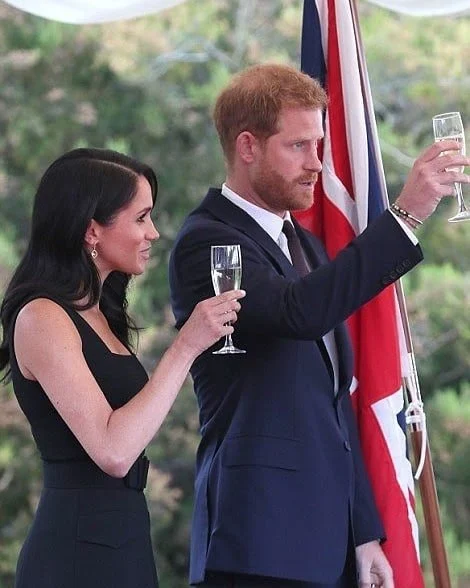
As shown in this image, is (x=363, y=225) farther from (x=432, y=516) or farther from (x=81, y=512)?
(x=81, y=512)

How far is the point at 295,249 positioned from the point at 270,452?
0.46 meters

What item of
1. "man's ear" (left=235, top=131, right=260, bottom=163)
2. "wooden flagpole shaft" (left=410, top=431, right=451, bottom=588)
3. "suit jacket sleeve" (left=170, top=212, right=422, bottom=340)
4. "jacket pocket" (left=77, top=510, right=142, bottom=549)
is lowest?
"wooden flagpole shaft" (left=410, top=431, right=451, bottom=588)

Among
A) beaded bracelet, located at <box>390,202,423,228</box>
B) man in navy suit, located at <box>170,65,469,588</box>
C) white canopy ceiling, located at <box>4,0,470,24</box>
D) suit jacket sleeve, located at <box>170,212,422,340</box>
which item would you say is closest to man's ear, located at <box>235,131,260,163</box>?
man in navy suit, located at <box>170,65,469,588</box>

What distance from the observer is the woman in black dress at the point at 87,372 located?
2270 millimetres

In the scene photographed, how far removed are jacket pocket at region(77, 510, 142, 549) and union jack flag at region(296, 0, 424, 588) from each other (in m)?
0.71

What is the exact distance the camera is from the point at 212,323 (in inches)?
90.4

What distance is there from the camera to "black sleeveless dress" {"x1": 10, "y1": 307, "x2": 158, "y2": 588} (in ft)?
7.69

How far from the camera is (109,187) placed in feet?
8.19

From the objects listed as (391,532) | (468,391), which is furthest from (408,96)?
(391,532)

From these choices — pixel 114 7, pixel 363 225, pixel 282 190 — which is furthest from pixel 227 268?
pixel 114 7

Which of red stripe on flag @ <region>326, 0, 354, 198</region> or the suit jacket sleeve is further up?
red stripe on flag @ <region>326, 0, 354, 198</region>

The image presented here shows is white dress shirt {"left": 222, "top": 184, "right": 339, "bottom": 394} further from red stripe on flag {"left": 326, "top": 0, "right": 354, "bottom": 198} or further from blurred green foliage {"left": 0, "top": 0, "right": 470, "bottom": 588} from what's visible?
blurred green foliage {"left": 0, "top": 0, "right": 470, "bottom": 588}

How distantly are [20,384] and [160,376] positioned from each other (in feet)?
0.87

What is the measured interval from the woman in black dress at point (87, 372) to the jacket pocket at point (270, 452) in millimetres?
220
